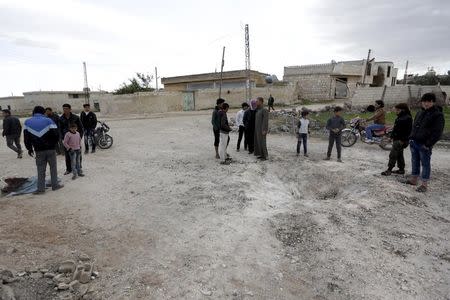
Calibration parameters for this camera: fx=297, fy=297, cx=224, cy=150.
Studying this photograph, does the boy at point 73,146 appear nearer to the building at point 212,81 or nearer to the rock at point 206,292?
the rock at point 206,292

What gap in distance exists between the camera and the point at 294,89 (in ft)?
113

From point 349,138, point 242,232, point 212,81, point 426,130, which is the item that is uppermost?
point 212,81

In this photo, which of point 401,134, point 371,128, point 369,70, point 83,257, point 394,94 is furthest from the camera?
point 369,70

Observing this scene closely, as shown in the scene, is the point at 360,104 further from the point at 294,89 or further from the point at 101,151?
the point at 101,151

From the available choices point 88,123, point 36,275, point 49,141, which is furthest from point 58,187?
point 88,123

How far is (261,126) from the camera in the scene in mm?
8438

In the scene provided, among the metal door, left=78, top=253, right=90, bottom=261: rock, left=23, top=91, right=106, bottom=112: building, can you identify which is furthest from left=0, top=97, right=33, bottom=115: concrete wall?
left=78, top=253, right=90, bottom=261: rock

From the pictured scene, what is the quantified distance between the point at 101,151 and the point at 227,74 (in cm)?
2782

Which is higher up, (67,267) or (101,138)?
(101,138)

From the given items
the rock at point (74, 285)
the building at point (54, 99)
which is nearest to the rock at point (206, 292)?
the rock at point (74, 285)

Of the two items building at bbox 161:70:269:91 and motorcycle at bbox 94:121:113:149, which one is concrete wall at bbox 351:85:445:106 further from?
motorcycle at bbox 94:121:113:149

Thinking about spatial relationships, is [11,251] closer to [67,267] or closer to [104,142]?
[67,267]

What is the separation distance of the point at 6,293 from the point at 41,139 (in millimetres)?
3755

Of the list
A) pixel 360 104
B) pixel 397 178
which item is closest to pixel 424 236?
pixel 397 178
